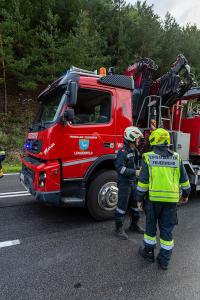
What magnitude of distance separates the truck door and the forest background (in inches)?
321

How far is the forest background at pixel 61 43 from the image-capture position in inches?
573

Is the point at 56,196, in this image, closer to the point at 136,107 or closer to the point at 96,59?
the point at 136,107

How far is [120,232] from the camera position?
409 centimetres

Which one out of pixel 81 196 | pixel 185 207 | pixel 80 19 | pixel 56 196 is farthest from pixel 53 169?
pixel 80 19

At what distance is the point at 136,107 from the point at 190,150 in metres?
1.55

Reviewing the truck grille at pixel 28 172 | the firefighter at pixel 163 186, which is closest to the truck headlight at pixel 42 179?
the truck grille at pixel 28 172

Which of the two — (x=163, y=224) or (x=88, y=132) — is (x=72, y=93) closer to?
(x=88, y=132)

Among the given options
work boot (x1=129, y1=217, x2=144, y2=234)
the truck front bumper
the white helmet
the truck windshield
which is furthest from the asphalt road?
the truck windshield

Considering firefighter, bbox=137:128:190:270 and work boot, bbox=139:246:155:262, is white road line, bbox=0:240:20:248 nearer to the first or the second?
work boot, bbox=139:246:155:262

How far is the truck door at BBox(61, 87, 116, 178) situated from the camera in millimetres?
4230

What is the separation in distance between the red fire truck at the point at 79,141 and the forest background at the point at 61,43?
790 centimetres

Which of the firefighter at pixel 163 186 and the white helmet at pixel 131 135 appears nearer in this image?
the firefighter at pixel 163 186

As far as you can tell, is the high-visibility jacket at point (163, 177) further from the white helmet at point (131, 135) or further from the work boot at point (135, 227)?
the work boot at point (135, 227)

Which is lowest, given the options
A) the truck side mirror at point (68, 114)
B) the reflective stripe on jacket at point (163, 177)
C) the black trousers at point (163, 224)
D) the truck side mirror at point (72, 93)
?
the black trousers at point (163, 224)
